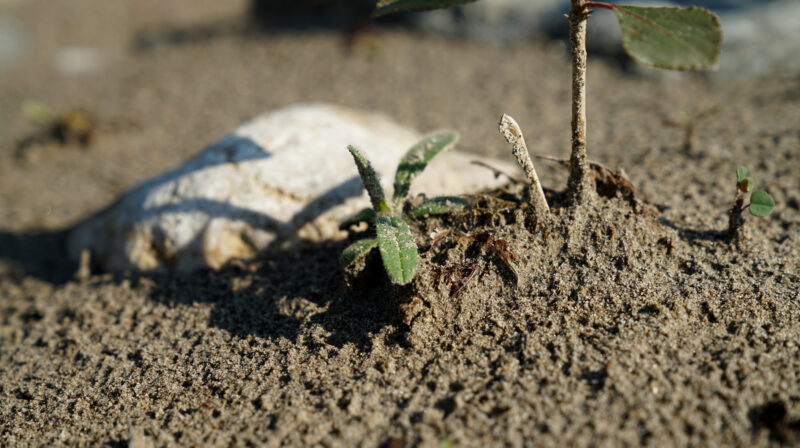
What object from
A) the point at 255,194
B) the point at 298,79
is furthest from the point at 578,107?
the point at 298,79

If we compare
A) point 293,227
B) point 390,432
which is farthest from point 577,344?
point 293,227

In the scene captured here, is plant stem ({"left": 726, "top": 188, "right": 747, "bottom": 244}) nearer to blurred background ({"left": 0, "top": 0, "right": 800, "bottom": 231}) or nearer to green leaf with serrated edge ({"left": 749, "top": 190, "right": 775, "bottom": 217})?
green leaf with serrated edge ({"left": 749, "top": 190, "right": 775, "bottom": 217})

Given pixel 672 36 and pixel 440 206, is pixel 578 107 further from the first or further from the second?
pixel 440 206

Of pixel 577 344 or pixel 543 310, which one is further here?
pixel 543 310

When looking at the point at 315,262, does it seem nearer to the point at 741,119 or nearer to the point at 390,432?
the point at 390,432

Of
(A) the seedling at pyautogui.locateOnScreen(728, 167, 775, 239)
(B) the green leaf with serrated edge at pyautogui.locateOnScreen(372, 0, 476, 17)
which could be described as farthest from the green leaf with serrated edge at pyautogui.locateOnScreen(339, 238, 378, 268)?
(A) the seedling at pyautogui.locateOnScreen(728, 167, 775, 239)

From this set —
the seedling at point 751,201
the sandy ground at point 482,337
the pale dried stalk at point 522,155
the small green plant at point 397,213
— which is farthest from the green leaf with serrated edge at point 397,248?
the seedling at point 751,201
